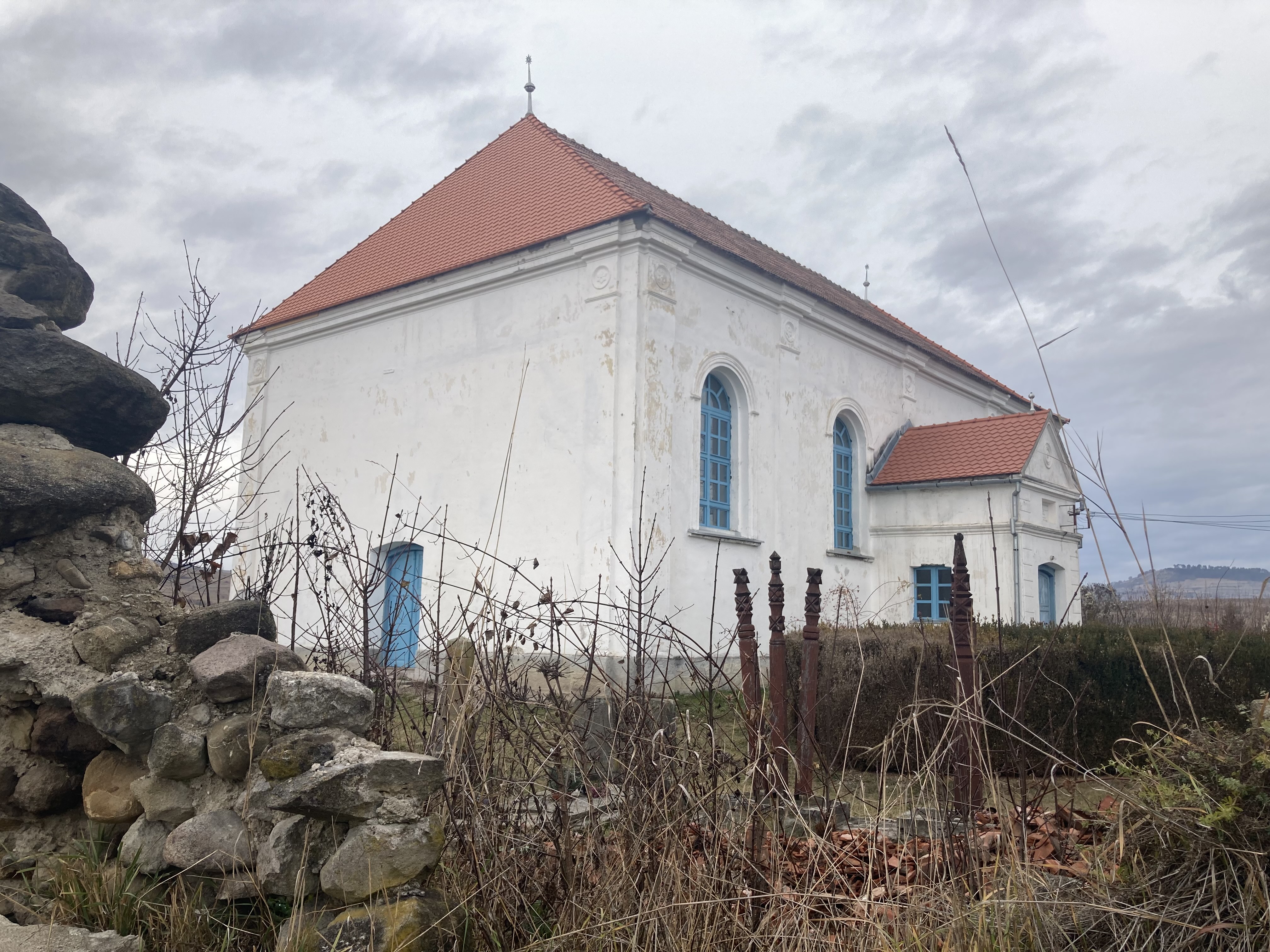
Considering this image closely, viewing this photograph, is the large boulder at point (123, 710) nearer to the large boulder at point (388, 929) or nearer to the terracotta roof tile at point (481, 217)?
the large boulder at point (388, 929)

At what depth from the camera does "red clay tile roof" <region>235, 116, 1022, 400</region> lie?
13492mm

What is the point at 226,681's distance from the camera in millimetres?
3695

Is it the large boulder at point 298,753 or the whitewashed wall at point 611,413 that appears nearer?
the large boulder at point 298,753

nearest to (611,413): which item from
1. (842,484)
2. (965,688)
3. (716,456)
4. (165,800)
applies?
(716,456)

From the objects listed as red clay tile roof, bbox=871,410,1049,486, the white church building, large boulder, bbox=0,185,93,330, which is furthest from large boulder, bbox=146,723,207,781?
red clay tile roof, bbox=871,410,1049,486

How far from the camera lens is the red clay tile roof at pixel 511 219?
13.5m

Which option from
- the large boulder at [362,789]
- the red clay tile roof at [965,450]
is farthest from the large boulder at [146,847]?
the red clay tile roof at [965,450]

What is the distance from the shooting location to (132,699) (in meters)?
3.60

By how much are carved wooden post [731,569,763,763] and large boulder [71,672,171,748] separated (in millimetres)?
2197

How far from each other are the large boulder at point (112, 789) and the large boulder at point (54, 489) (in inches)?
45.3

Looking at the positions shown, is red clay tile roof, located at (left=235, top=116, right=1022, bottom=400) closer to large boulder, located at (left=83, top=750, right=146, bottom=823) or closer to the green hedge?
the green hedge

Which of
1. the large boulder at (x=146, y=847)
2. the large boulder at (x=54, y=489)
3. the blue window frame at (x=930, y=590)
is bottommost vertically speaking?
the large boulder at (x=146, y=847)

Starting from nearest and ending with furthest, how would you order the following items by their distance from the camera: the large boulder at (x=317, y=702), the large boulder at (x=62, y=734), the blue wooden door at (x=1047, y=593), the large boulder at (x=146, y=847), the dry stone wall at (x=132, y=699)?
the dry stone wall at (x=132, y=699), the large boulder at (x=317, y=702), the large boulder at (x=146, y=847), the large boulder at (x=62, y=734), the blue wooden door at (x=1047, y=593)

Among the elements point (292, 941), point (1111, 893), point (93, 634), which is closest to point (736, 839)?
point (1111, 893)
